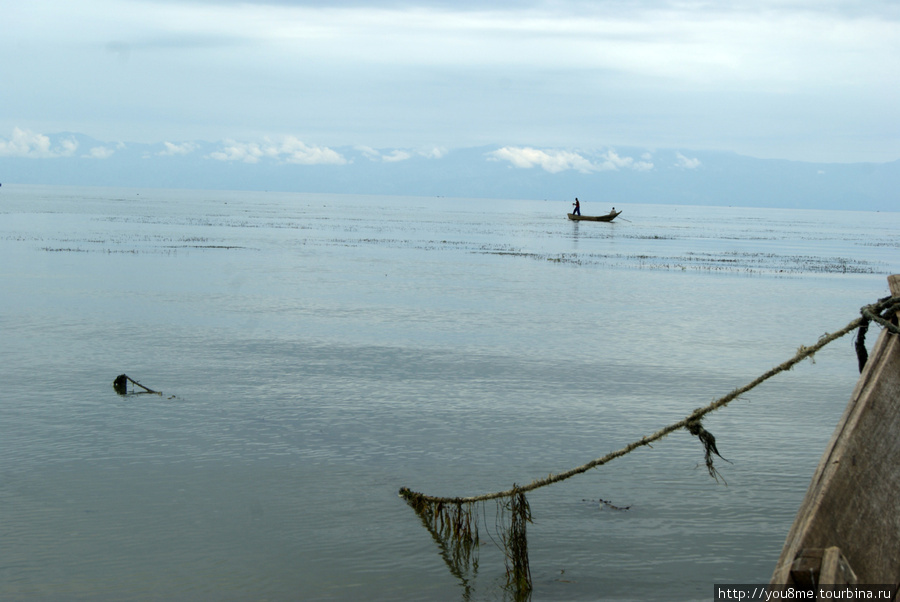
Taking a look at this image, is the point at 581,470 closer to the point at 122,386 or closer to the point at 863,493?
the point at 863,493

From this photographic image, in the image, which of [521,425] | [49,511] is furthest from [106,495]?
[521,425]

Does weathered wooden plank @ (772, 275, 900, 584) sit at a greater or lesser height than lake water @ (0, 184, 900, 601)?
greater

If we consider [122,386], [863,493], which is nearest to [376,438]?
[122,386]

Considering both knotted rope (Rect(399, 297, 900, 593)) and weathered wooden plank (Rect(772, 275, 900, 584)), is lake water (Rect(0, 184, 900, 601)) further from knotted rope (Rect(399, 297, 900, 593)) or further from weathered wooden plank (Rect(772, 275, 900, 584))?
weathered wooden plank (Rect(772, 275, 900, 584))

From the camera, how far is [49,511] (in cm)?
886

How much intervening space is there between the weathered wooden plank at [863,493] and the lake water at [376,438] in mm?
4146

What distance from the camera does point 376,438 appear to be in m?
11.6

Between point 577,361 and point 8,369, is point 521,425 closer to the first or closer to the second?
point 577,361

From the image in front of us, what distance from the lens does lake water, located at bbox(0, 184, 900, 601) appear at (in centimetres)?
789

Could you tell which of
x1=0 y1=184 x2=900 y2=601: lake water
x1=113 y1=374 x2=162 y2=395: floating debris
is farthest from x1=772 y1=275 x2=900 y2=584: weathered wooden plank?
x1=113 y1=374 x2=162 y2=395: floating debris

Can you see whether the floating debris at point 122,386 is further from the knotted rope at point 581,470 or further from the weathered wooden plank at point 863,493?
the weathered wooden plank at point 863,493

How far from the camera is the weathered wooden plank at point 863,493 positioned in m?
3.51

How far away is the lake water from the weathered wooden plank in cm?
415

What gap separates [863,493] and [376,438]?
8519 mm
